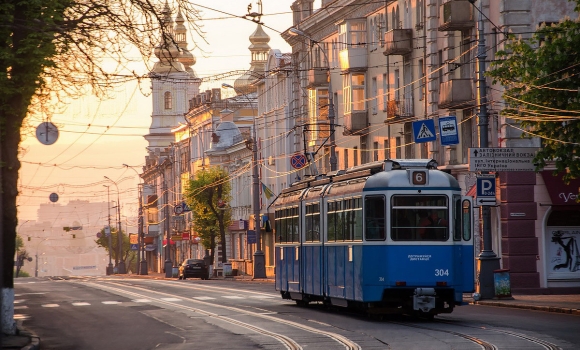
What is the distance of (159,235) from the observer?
440 feet

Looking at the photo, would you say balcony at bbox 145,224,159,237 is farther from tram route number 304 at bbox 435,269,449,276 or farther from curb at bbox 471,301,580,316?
tram route number 304 at bbox 435,269,449,276

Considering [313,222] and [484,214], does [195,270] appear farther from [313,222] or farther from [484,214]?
[313,222]

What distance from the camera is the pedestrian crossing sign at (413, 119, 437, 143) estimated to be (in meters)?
39.4

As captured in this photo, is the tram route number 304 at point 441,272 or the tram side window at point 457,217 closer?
the tram route number 304 at point 441,272

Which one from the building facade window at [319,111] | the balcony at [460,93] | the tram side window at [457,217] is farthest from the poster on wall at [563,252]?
the building facade window at [319,111]

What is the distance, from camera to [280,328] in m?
23.2

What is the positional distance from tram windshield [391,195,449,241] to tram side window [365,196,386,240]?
0.20 meters

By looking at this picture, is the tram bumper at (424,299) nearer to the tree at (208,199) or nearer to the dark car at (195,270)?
the dark car at (195,270)

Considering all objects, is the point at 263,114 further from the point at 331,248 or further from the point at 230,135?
the point at 331,248

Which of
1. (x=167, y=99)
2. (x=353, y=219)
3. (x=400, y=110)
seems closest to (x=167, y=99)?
(x=167, y=99)

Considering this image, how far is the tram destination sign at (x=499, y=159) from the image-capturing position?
3241 centimetres

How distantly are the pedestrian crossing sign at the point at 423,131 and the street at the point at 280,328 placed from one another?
326 inches

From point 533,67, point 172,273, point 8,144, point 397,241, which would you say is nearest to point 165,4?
point 8,144

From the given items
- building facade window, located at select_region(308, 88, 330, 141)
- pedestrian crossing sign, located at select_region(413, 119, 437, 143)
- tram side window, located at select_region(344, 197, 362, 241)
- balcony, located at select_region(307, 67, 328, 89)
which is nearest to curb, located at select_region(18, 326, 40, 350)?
tram side window, located at select_region(344, 197, 362, 241)
